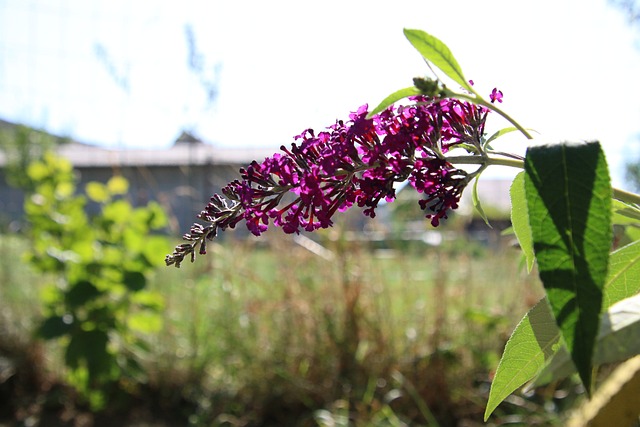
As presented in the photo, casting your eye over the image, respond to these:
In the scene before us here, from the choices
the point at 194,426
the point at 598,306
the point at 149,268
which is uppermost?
the point at 598,306

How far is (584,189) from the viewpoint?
36 centimetres

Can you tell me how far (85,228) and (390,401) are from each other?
151 cm

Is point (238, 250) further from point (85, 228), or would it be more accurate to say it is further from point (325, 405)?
point (325, 405)

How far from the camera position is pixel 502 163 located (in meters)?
0.48

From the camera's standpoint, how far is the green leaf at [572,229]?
329 mm

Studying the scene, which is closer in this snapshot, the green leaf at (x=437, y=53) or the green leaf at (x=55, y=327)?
the green leaf at (x=437, y=53)

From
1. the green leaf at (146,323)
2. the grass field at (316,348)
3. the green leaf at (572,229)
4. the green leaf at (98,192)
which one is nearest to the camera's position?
the green leaf at (572,229)

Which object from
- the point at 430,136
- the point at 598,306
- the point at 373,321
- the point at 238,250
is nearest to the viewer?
the point at 598,306

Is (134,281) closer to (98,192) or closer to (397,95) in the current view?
(98,192)

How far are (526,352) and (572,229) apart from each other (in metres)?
0.16

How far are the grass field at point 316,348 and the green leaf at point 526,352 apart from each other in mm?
1785

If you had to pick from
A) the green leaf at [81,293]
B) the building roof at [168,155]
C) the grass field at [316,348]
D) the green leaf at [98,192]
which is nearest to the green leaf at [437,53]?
the building roof at [168,155]

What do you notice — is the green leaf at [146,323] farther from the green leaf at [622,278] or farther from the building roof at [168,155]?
the green leaf at [622,278]

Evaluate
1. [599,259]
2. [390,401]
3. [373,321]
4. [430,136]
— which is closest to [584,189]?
[599,259]
